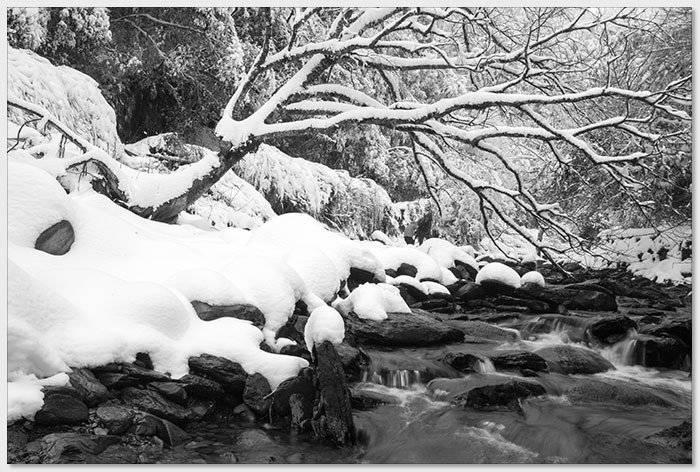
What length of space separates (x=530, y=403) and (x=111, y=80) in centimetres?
546

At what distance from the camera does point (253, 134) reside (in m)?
4.63

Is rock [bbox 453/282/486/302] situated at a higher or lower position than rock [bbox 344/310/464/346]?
higher

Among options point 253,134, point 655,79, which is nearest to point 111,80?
point 253,134

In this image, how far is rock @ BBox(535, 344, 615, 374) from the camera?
397 cm

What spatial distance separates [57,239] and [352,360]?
2073 millimetres

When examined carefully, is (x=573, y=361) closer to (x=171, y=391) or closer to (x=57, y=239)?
(x=171, y=391)

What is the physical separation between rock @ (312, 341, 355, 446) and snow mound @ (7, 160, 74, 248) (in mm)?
1855

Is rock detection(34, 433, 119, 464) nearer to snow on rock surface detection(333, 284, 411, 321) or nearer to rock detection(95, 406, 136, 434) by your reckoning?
rock detection(95, 406, 136, 434)

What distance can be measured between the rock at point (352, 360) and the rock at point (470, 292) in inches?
120

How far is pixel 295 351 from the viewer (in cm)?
325

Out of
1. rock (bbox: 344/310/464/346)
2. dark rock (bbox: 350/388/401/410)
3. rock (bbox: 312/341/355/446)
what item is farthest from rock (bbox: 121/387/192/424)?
rock (bbox: 344/310/464/346)

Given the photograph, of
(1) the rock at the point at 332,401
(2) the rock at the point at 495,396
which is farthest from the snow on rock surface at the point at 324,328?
(2) the rock at the point at 495,396

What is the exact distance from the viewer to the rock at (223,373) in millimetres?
2637

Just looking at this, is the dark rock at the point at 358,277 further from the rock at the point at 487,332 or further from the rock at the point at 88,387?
the rock at the point at 88,387
